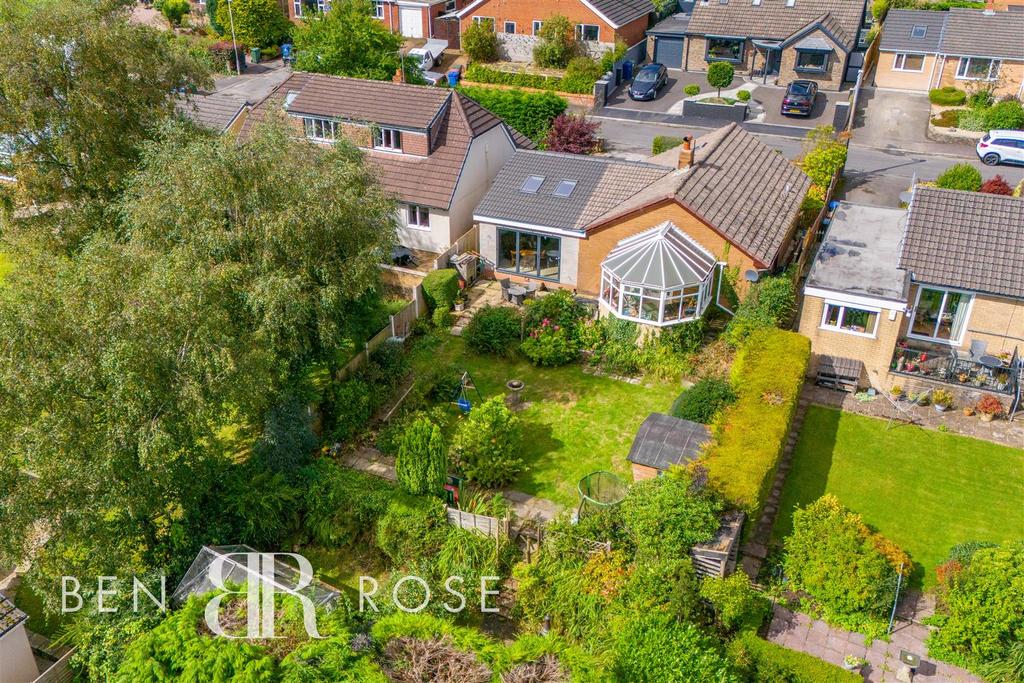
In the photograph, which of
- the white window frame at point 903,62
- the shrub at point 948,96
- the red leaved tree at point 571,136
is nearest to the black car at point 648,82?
the red leaved tree at point 571,136

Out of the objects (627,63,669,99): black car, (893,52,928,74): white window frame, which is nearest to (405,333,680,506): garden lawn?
(627,63,669,99): black car

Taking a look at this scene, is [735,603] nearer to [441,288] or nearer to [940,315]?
[940,315]

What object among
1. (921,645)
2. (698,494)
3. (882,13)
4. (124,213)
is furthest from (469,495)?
(882,13)

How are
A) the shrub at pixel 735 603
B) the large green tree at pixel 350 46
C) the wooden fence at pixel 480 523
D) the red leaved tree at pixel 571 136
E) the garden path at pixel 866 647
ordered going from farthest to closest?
the large green tree at pixel 350 46
the red leaved tree at pixel 571 136
the wooden fence at pixel 480 523
the shrub at pixel 735 603
the garden path at pixel 866 647

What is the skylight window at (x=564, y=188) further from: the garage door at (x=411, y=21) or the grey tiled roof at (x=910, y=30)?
the garage door at (x=411, y=21)

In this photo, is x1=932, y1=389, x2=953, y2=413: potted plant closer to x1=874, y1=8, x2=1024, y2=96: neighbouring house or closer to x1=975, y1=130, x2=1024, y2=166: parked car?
x1=975, y1=130, x2=1024, y2=166: parked car

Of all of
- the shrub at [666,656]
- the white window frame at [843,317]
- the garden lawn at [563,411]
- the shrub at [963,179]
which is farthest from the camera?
the shrub at [963,179]
